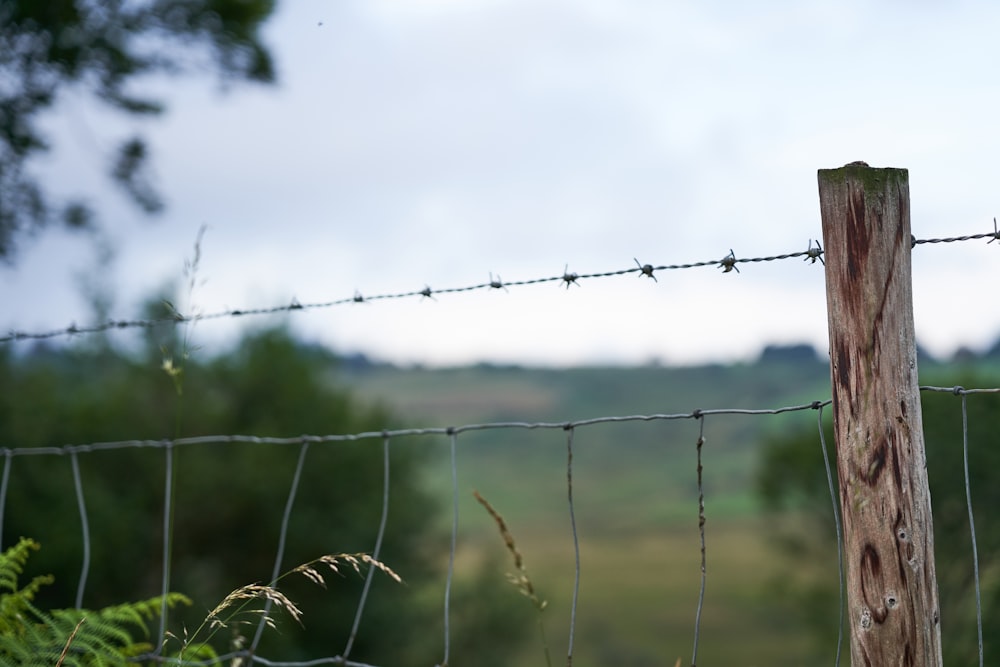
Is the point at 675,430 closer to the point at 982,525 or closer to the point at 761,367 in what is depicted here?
the point at 761,367

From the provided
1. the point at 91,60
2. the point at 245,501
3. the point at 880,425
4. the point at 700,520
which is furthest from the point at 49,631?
the point at 245,501

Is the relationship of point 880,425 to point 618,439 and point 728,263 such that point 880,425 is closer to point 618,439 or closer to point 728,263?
point 728,263

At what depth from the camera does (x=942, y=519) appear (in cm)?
1204

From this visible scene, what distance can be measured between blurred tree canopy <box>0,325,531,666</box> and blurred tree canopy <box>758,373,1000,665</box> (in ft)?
23.1

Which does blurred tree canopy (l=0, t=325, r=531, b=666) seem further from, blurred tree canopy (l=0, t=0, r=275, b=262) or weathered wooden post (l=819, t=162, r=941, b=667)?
weathered wooden post (l=819, t=162, r=941, b=667)

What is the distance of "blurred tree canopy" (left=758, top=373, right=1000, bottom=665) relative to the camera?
10.9 meters

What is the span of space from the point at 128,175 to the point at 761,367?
127ft

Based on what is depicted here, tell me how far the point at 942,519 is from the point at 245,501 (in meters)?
12.9

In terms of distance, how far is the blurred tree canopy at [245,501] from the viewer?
16.8 m

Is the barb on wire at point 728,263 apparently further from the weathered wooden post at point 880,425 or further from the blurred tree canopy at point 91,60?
the blurred tree canopy at point 91,60

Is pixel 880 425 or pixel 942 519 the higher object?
pixel 880 425

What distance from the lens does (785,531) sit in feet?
55.8

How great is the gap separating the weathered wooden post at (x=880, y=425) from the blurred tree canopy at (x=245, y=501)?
50.4 ft

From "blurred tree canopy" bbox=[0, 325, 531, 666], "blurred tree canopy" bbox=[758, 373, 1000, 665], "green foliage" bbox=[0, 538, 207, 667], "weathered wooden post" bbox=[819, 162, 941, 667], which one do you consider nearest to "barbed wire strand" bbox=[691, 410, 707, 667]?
"weathered wooden post" bbox=[819, 162, 941, 667]
